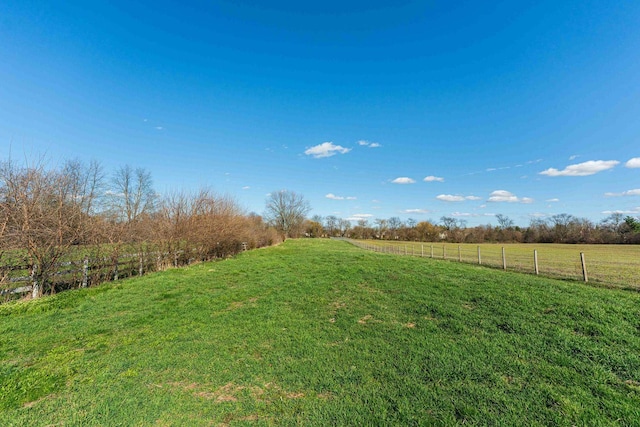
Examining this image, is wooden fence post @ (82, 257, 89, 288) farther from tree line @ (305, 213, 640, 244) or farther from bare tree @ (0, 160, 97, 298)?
tree line @ (305, 213, 640, 244)

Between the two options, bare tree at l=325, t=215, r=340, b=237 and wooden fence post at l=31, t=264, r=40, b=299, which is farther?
bare tree at l=325, t=215, r=340, b=237

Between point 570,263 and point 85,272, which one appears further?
point 570,263

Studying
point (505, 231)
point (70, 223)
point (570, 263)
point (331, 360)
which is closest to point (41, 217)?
point (70, 223)

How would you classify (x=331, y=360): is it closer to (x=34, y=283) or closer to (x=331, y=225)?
(x=34, y=283)

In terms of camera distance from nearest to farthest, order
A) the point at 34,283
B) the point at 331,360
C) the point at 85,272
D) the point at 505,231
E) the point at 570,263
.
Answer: the point at 331,360
the point at 34,283
the point at 85,272
the point at 570,263
the point at 505,231

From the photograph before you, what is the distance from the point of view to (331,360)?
392 centimetres

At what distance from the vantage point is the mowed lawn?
281cm

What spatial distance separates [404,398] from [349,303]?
3.96 m

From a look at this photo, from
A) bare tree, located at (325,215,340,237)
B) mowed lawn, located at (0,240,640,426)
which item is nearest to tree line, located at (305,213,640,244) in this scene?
bare tree, located at (325,215,340,237)

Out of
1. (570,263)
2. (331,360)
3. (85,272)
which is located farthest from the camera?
(570,263)

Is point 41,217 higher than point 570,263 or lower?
higher

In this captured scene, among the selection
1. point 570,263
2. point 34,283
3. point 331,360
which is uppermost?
point 34,283

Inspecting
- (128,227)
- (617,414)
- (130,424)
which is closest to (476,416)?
(617,414)

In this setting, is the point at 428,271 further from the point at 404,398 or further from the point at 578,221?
the point at 578,221
